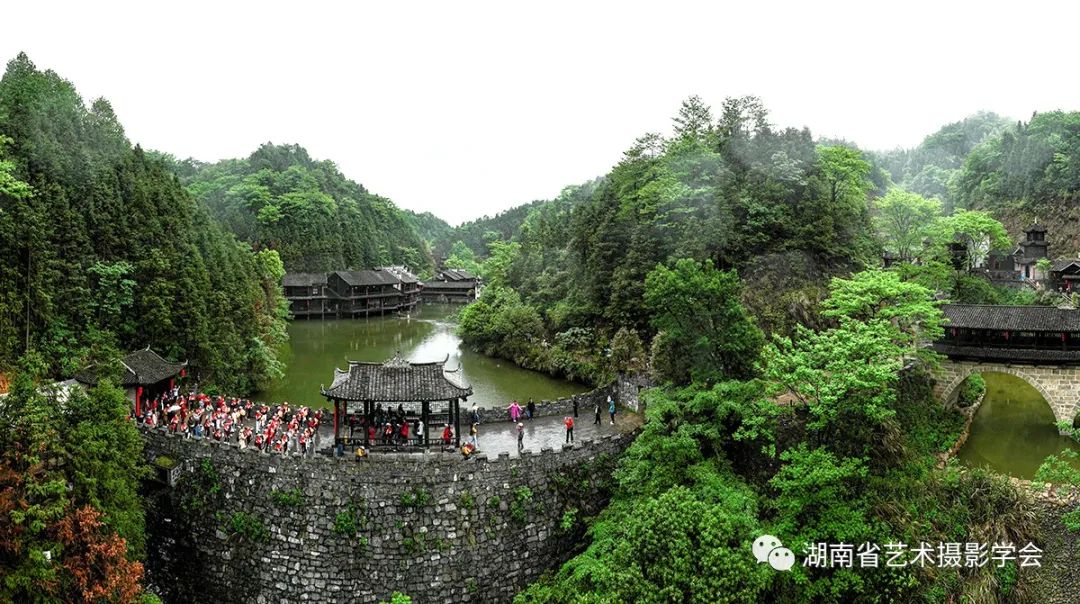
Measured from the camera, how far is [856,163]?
36.8 metres

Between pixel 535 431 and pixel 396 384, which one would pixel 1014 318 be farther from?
pixel 396 384

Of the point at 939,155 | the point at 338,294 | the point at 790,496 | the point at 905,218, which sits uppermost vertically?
the point at 939,155

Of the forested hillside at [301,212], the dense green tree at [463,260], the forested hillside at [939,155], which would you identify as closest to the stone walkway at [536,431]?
the forested hillside at [301,212]

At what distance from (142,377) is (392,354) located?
28297mm

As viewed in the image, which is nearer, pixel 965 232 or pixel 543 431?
pixel 543 431

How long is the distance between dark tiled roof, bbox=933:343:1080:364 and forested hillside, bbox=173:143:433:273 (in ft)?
231

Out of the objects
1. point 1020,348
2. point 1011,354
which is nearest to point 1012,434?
point 1011,354

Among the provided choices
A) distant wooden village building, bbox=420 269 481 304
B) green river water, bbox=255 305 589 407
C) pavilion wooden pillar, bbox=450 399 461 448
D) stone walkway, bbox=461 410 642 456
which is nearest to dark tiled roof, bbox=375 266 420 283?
distant wooden village building, bbox=420 269 481 304

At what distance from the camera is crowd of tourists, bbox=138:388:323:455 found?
21141 mm

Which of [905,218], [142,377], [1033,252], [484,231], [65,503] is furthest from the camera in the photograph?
[484,231]

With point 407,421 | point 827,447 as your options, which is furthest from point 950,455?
point 407,421

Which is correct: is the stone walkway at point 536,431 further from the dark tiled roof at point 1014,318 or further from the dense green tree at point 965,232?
the dense green tree at point 965,232

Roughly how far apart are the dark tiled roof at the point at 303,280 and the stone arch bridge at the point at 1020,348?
60364 millimetres

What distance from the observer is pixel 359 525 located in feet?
62.3
